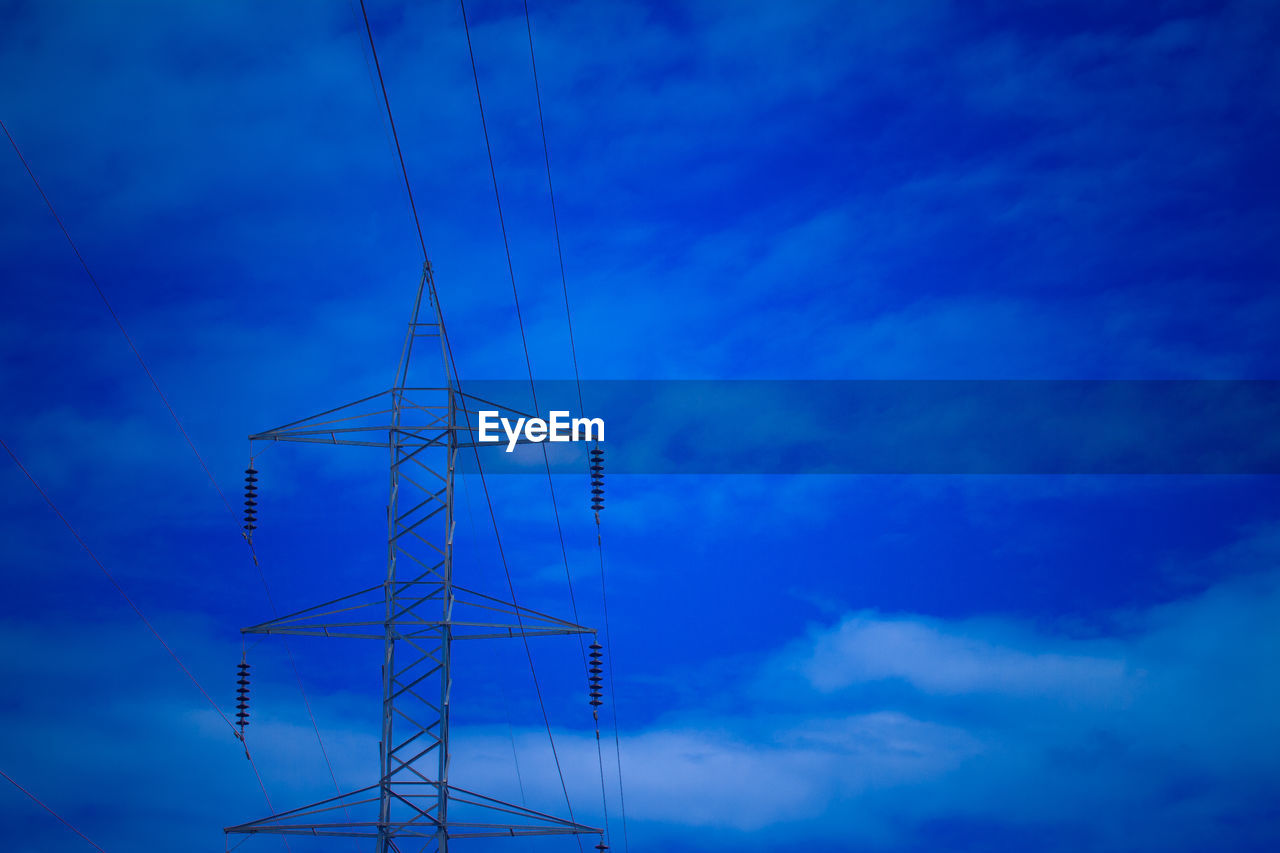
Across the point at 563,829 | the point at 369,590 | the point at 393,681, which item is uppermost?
the point at 369,590

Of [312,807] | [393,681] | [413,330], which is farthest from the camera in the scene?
[413,330]

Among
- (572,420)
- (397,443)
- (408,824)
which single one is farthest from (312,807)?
(572,420)

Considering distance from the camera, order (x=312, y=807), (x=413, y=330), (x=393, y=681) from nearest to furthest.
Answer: (x=312, y=807) → (x=393, y=681) → (x=413, y=330)

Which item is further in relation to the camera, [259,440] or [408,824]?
[259,440]

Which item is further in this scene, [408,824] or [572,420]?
[572,420]

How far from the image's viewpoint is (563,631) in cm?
3269

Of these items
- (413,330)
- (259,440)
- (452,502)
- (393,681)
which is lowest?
(393,681)

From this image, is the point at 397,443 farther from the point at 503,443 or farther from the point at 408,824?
the point at 408,824

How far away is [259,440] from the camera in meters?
34.2

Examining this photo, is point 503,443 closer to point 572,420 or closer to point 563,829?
point 572,420

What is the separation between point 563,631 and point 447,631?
314 cm

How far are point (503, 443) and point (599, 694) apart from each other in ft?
31.0

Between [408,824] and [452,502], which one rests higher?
[452,502]

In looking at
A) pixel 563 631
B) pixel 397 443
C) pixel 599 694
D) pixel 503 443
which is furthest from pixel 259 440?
pixel 599 694
